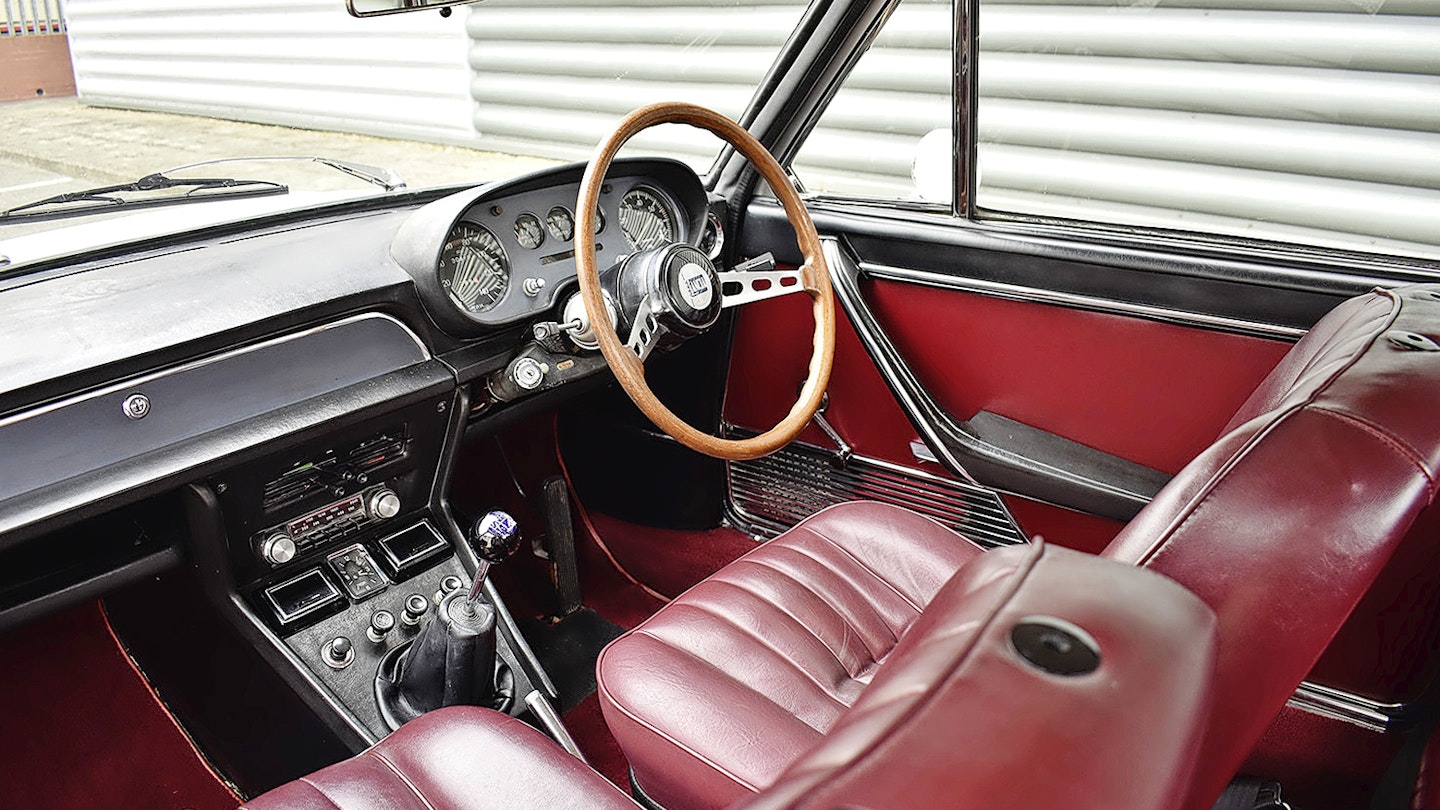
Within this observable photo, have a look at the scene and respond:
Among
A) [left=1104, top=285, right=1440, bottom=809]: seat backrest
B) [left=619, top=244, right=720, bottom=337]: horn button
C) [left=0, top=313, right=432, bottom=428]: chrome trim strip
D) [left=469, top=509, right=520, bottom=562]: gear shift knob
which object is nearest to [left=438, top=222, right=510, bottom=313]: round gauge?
[left=0, top=313, right=432, bottom=428]: chrome trim strip

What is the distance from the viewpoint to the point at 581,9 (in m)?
2.71

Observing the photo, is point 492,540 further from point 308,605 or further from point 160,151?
point 160,151

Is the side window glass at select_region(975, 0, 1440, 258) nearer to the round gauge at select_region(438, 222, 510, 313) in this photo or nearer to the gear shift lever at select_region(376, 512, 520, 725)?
the round gauge at select_region(438, 222, 510, 313)

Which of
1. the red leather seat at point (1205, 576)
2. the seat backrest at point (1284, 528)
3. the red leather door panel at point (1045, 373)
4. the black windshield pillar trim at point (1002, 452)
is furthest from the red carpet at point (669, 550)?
the seat backrest at point (1284, 528)

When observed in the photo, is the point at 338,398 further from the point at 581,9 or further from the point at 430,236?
the point at 581,9

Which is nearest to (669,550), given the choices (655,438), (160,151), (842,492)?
(655,438)

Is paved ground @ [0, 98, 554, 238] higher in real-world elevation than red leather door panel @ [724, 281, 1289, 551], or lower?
higher

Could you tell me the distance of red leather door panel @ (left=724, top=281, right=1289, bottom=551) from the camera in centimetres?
173

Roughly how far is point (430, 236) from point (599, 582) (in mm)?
1115

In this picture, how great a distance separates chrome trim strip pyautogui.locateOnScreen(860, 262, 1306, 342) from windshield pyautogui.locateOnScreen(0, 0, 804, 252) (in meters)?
0.55

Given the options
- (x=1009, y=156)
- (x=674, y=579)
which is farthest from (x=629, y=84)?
(x=674, y=579)

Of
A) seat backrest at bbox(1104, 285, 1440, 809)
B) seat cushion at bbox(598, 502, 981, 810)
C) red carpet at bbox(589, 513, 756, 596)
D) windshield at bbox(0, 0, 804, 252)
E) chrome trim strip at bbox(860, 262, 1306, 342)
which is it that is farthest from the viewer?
red carpet at bbox(589, 513, 756, 596)

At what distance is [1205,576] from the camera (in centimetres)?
65

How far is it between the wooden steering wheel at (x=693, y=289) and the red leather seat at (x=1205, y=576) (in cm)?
23
